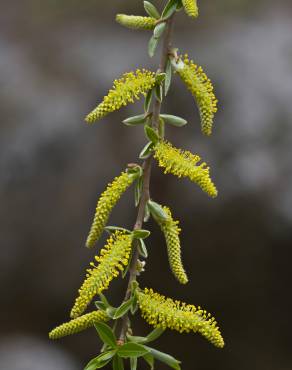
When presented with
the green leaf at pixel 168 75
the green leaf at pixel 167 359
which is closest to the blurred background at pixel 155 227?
the green leaf at pixel 167 359

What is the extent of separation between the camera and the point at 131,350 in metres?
0.83

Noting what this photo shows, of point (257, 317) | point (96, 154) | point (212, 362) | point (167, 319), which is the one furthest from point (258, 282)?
point (167, 319)

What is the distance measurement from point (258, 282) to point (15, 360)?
Result: 1.02 metres

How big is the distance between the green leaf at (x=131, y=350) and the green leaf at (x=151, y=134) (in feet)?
0.78

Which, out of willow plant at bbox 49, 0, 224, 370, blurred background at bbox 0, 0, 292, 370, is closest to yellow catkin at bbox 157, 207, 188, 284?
willow plant at bbox 49, 0, 224, 370

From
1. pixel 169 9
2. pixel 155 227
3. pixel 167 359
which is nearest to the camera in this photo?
pixel 169 9

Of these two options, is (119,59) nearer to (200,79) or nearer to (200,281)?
(200,281)

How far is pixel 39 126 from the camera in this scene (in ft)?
9.48

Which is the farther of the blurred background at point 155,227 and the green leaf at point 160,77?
the blurred background at point 155,227

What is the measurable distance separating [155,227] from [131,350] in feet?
6.27

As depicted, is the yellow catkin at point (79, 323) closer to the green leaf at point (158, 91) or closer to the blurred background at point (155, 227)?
the green leaf at point (158, 91)

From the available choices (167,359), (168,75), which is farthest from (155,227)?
(168,75)

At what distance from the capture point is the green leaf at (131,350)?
0.82m

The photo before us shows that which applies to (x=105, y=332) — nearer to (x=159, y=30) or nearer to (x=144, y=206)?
(x=144, y=206)
